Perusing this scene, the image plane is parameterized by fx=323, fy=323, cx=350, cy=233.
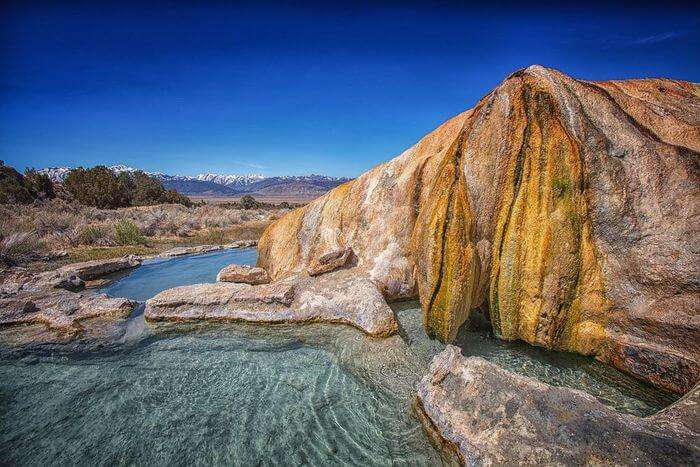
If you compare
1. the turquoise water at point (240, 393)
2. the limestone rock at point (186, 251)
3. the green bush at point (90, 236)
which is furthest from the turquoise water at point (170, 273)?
the green bush at point (90, 236)

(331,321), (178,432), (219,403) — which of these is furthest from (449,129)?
(178,432)

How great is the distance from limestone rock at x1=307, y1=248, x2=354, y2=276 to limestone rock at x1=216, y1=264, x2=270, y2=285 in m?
2.42

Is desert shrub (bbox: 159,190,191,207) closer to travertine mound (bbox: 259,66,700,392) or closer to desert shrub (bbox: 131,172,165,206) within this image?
desert shrub (bbox: 131,172,165,206)

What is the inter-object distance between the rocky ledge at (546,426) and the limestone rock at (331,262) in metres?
4.93

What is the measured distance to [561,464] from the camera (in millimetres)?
2895

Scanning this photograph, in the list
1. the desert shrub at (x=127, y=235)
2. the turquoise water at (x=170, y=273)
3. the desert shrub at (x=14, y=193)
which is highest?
the desert shrub at (x=14, y=193)

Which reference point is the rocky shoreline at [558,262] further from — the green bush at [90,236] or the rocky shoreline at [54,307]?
the green bush at [90,236]

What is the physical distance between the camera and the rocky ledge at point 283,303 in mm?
6923

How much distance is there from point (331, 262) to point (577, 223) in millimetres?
5486

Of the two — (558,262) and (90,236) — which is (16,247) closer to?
(90,236)

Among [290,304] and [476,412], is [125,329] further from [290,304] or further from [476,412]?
[476,412]

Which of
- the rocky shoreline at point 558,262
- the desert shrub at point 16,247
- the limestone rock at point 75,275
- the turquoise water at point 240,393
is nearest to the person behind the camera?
the rocky shoreline at point 558,262

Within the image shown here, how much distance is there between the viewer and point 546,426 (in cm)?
324

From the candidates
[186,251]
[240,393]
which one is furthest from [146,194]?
[240,393]
